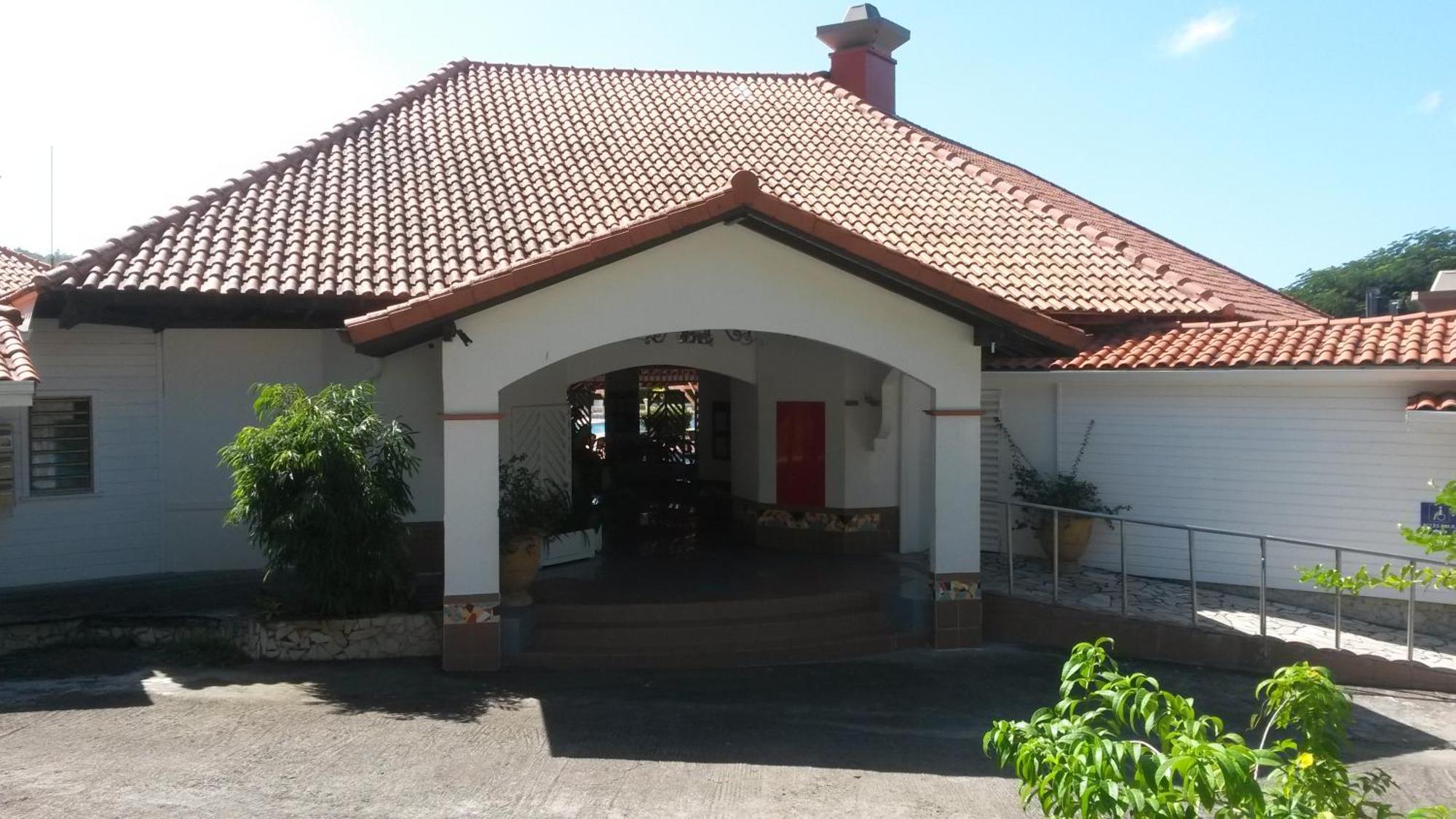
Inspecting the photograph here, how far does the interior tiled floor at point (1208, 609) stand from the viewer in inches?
392

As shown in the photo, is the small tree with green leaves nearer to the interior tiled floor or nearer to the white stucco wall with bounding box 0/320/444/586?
the white stucco wall with bounding box 0/320/444/586

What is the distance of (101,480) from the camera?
1156cm

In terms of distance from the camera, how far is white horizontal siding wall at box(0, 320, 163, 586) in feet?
37.0

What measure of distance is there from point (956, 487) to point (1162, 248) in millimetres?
9711

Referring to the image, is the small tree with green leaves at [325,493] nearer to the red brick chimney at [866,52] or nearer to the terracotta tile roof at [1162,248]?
the terracotta tile roof at [1162,248]

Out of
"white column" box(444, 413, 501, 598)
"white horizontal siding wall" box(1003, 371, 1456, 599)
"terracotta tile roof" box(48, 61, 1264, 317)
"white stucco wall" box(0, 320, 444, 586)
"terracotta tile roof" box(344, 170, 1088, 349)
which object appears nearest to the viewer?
"terracotta tile roof" box(344, 170, 1088, 349)

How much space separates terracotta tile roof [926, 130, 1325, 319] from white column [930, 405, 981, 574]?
5408 millimetres

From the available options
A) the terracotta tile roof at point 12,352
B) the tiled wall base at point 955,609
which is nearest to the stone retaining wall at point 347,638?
the terracotta tile roof at point 12,352

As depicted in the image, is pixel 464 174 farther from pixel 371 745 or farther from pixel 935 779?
pixel 935 779

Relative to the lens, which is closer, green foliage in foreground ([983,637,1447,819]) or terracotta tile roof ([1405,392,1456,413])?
green foliage in foreground ([983,637,1447,819])

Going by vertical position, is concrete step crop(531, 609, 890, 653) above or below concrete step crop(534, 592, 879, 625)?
below

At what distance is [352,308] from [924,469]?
272 inches

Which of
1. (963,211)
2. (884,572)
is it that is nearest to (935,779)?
(884,572)

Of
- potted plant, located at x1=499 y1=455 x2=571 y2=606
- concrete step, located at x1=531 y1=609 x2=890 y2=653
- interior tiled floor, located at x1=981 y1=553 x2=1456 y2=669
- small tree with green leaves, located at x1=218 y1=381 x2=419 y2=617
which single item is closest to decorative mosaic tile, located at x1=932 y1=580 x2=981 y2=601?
concrete step, located at x1=531 y1=609 x2=890 y2=653
